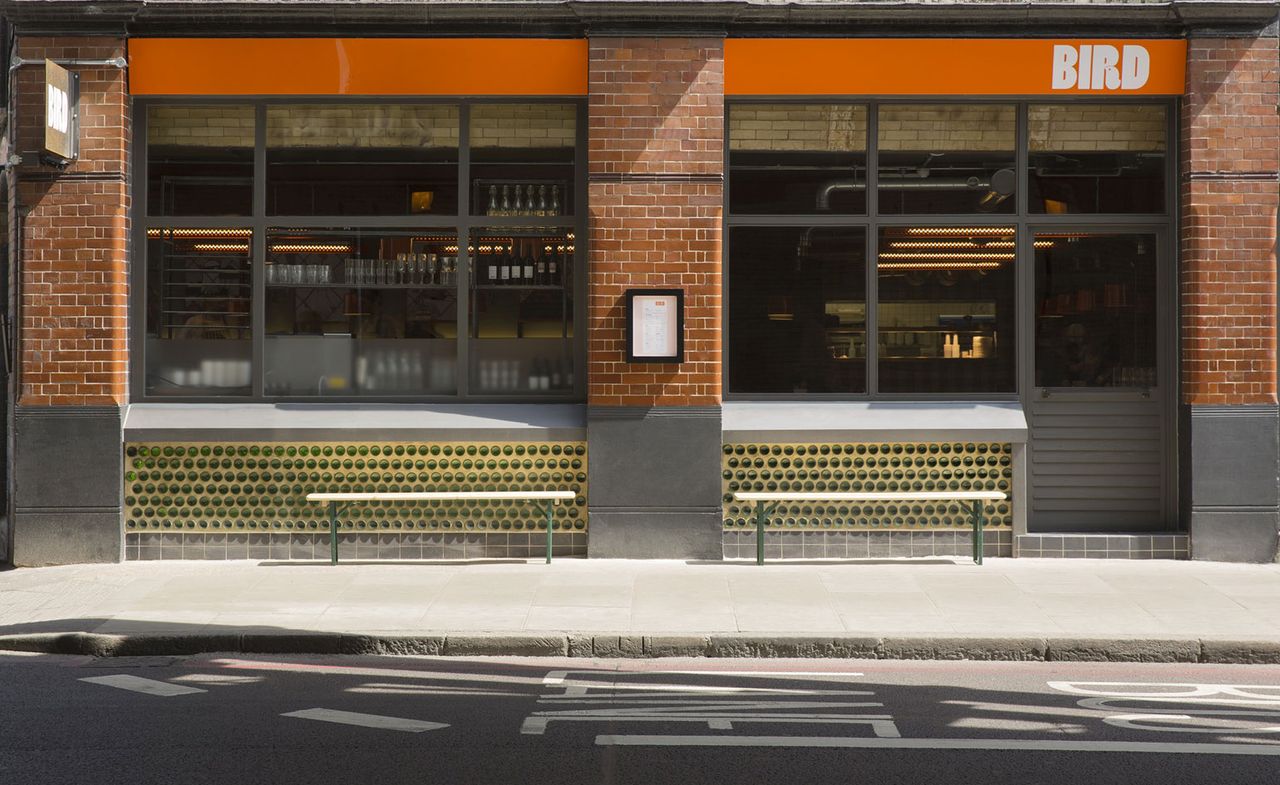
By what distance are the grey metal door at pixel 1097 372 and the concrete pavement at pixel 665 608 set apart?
2.83 feet

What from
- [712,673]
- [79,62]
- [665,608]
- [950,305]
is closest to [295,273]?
[79,62]

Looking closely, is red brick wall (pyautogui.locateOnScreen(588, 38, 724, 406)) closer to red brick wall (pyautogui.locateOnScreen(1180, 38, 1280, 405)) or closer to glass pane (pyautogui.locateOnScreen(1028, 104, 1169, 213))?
glass pane (pyautogui.locateOnScreen(1028, 104, 1169, 213))

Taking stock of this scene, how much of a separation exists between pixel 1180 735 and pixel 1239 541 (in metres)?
5.86

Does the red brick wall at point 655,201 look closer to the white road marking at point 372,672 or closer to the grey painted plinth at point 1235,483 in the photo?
the white road marking at point 372,672

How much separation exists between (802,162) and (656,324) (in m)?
2.04

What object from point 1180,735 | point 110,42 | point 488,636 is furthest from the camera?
point 110,42

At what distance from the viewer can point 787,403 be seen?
469 inches

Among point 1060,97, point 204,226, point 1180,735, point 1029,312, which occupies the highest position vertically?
point 1060,97

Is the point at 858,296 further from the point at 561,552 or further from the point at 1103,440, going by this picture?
the point at 561,552

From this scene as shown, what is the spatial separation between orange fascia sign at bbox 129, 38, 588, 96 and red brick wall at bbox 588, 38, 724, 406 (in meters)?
0.47

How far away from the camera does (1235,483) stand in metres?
11.6

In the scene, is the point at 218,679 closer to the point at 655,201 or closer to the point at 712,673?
the point at 712,673

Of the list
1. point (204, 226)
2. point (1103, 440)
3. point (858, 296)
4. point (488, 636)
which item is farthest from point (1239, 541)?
point (204, 226)

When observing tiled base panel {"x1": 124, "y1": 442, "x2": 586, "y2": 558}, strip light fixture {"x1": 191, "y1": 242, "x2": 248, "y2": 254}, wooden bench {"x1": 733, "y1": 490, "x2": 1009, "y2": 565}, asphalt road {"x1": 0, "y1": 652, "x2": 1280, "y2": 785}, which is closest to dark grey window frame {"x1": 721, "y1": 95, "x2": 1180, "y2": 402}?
wooden bench {"x1": 733, "y1": 490, "x2": 1009, "y2": 565}
